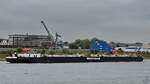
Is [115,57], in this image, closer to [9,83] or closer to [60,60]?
[60,60]

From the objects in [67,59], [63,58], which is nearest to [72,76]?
[63,58]

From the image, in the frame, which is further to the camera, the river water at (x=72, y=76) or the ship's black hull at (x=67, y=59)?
the ship's black hull at (x=67, y=59)

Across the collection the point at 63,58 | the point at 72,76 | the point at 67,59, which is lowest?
the point at 72,76

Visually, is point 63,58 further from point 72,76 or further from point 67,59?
point 72,76

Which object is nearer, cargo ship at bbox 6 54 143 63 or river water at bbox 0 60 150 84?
river water at bbox 0 60 150 84

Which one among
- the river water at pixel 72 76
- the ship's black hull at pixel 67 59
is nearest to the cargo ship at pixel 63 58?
the ship's black hull at pixel 67 59

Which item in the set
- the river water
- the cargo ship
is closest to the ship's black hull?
the cargo ship

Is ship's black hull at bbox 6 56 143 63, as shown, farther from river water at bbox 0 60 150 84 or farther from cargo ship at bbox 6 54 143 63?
river water at bbox 0 60 150 84

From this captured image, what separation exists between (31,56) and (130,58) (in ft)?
146

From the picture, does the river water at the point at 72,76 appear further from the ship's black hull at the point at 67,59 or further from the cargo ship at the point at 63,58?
the cargo ship at the point at 63,58

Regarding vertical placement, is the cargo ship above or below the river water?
above

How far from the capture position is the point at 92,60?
157875mm

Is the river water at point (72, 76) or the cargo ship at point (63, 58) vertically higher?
the cargo ship at point (63, 58)

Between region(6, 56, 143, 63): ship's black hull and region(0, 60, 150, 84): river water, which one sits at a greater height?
region(6, 56, 143, 63): ship's black hull
